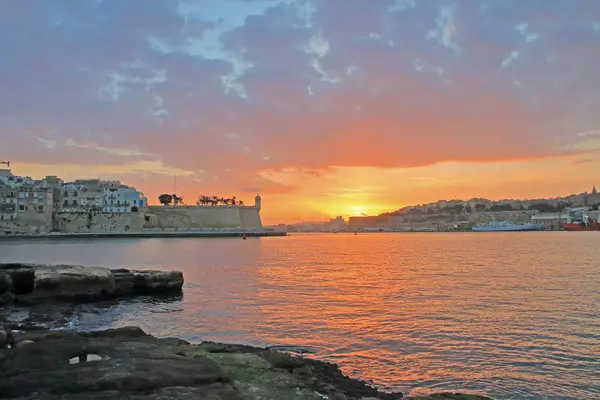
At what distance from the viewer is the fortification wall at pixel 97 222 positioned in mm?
116188

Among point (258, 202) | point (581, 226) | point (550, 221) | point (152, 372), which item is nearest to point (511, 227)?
point (550, 221)

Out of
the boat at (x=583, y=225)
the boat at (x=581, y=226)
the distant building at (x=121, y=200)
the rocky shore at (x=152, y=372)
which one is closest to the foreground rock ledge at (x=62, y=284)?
the rocky shore at (x=152, y=372)

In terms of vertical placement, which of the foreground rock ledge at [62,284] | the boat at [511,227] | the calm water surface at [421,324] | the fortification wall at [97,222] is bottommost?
the calm water surface at [421,324]

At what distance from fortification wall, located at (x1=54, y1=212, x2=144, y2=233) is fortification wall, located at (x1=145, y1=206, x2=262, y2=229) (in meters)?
4.49

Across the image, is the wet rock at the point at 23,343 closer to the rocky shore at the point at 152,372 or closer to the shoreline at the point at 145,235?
the rocky shore at the point at 152,372

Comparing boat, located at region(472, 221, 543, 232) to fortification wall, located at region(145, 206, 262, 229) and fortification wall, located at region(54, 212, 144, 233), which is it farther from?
fortification wall, located at region(54, 212, 144, 233)

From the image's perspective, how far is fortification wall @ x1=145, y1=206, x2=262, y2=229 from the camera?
433 ft

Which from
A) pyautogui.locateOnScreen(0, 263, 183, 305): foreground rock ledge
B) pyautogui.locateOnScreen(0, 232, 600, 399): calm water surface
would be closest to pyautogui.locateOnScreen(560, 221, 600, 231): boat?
pyautogui.locateOnScreen(0, 232, 600, 399): calm water surface

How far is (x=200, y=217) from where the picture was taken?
452 ft

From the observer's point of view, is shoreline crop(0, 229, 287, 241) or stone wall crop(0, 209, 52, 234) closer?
shoreline crop(0, 229, 287, 241)

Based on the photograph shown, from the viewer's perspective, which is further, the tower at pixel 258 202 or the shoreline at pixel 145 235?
the tower at pixel 258 202

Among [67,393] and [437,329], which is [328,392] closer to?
[67,393]

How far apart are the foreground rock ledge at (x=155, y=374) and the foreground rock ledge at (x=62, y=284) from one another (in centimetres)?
1136

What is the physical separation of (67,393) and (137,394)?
870mm
